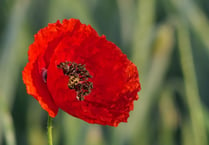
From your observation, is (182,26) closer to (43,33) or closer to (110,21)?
(110,21)

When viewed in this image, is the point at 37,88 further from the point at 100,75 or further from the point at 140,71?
the point at 140,71

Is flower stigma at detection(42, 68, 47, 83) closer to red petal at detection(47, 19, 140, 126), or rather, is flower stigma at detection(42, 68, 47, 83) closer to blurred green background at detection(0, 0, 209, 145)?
red petal at detection(47, 19, 140, 126)

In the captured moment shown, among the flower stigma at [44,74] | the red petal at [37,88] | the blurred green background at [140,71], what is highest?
the blurred green background at [140,71]

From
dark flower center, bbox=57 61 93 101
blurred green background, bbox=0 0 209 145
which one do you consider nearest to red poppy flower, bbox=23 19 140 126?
dark flower center, bbox=57 61 93 101

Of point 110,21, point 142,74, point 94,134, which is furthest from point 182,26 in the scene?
point 94,134

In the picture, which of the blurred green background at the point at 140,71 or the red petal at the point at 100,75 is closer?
the red petal at the point at 100,75

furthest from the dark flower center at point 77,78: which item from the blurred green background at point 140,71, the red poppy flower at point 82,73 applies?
the blurred green background at point 140,71

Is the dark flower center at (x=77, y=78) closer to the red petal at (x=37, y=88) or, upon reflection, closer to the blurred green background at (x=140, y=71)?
the red petal at (x=37, y=88)
